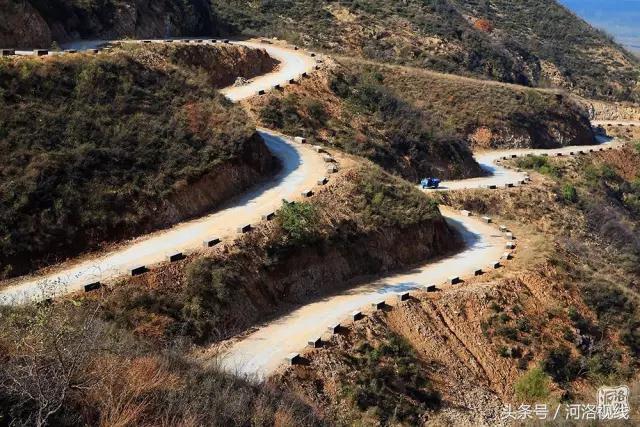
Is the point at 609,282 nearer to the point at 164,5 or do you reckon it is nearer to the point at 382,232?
the point at 382,232

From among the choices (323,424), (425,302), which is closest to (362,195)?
(425,302)

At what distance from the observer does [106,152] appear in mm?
21266

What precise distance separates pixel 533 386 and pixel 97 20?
33.7 m

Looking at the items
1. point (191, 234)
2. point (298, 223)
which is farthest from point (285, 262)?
point (191, 234)

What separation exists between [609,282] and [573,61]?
231ft

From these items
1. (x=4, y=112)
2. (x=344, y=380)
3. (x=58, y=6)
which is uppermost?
(x=58, y=6)

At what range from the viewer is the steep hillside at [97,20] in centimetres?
3152

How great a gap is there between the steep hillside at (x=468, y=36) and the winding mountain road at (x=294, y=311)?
3094cm

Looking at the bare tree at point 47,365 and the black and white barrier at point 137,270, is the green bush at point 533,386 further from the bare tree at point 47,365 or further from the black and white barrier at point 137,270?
the bare tree at point 47,365

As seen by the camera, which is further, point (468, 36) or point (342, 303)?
point (468, 36)

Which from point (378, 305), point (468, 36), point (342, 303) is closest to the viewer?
point (378, 305)

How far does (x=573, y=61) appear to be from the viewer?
8600cm

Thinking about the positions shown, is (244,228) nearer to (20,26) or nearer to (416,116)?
(20,26)

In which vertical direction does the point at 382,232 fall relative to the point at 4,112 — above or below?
below
